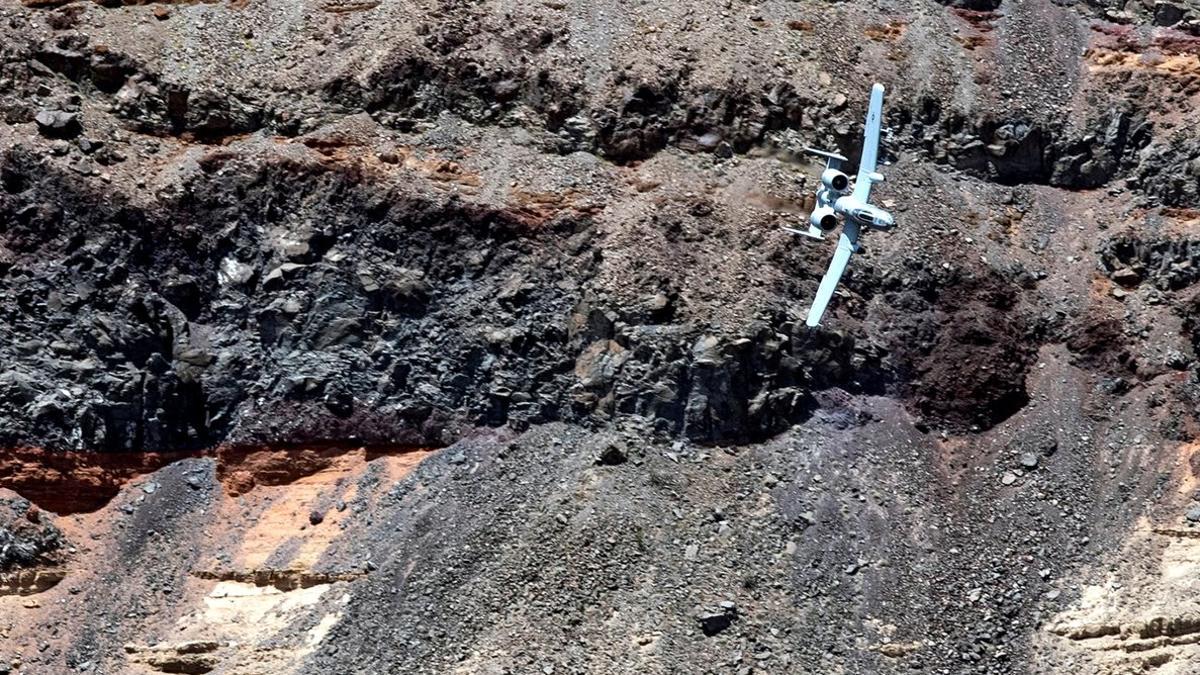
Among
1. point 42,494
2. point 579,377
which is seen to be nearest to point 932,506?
point 579,377

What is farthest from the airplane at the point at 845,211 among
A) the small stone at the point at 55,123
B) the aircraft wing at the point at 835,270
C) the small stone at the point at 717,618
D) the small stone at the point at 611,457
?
the small stone at the point at 55,123

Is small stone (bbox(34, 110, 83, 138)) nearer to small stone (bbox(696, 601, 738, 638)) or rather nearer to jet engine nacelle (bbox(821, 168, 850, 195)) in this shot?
jet engine nacelle (bbox(821, 168, 850, 195))

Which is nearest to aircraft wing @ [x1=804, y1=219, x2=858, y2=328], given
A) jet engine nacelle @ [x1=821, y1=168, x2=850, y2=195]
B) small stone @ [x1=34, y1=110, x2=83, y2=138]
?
jet engine nacelle @ [x1=821, y1=168, x2=850, y2=195]

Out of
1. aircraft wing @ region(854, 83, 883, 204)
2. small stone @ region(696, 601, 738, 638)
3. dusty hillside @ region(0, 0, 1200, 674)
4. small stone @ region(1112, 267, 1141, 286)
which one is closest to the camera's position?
small stone @ region(696, 601, 738, 638)

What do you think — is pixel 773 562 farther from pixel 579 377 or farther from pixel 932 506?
pixel 579 377

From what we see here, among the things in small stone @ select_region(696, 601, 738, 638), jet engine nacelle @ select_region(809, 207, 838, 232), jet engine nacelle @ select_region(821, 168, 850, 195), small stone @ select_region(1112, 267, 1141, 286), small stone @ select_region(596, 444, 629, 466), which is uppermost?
jet engine nacelle @ select_region(821, 168, 850, 195)

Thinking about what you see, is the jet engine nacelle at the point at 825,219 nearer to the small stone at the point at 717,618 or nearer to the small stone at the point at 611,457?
the small stone at the point at 611,457
